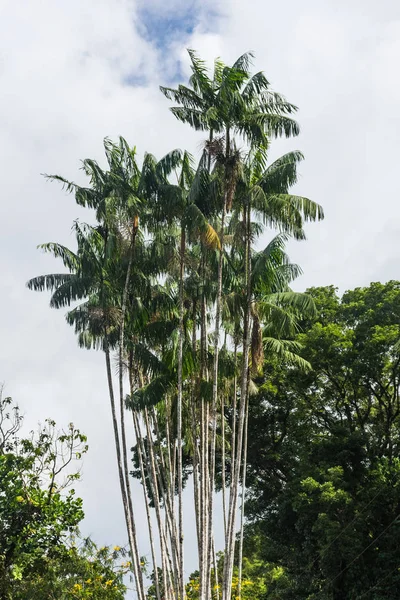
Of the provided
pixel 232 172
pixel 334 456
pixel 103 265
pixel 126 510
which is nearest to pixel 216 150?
pixel 232 172

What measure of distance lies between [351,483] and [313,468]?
115 centimetres

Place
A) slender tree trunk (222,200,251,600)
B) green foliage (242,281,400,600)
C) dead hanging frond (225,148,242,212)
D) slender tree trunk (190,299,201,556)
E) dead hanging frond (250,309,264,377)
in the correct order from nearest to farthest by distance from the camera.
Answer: slender tree trunk (222,200,251,600), dead hanging frond (225,148,242,212), dead hanging frond (250,309,264,377), slender tree trunk (190,299,201,556), green foliage (242,281,400,600)

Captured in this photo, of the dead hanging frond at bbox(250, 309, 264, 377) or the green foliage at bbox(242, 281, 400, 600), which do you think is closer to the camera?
the dead hanging frond at bbox(250, 309, 264, 377)

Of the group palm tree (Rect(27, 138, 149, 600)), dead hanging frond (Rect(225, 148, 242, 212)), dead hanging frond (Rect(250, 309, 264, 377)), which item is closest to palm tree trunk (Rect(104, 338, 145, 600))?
palm tree (Rect(27, 138, 149, 600))

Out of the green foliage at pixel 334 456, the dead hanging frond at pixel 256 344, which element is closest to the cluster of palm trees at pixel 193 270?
the dead hanging frond at pixel 256 344

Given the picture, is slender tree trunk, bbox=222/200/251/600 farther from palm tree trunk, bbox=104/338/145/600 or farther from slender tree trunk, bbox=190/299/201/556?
palm tree trunk, bbox=104/338/145/600

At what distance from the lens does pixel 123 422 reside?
17812 millimetres

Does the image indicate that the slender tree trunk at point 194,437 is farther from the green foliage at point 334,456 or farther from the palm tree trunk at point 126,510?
the green foliage at point 334,456

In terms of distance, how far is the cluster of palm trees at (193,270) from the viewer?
16.9m

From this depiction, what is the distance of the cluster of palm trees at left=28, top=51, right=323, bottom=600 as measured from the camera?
667 inches

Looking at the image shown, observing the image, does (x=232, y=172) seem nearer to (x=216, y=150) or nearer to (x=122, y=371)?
(x=216, y=150)

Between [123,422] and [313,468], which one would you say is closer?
[123,422]

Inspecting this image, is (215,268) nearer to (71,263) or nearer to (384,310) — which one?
(71,263)

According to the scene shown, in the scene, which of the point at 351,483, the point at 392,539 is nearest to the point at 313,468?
the point at 351,483
